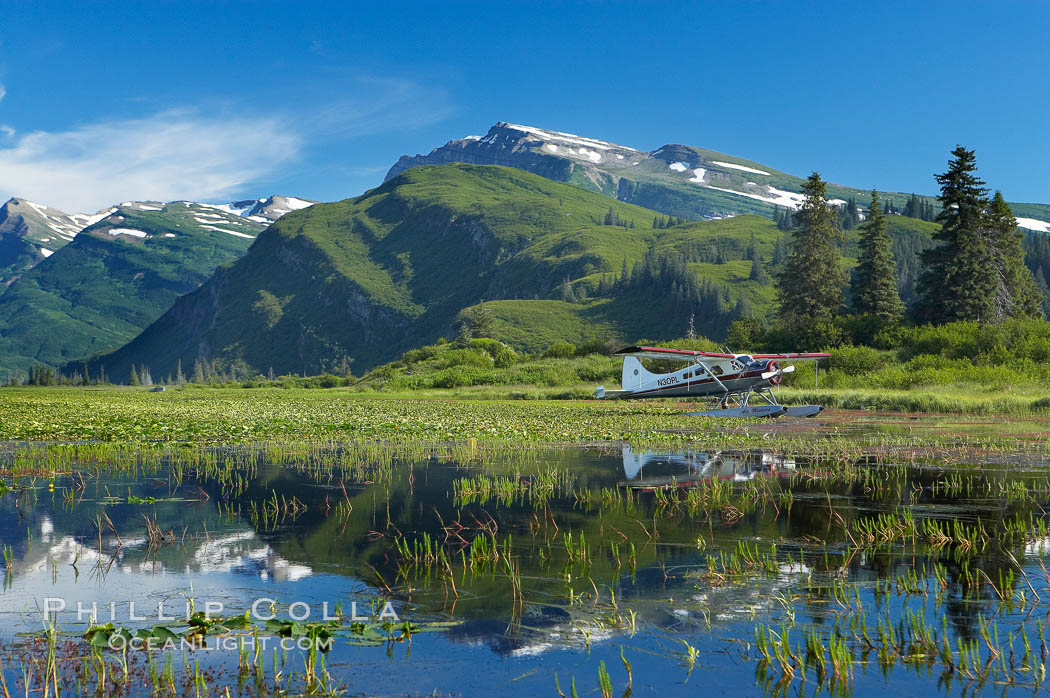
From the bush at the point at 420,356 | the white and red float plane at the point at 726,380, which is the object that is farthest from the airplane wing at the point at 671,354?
the bush at the point at 420,356

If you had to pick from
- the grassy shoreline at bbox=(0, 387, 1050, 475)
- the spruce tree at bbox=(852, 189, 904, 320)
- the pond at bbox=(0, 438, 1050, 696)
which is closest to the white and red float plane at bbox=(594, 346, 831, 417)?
the grassy shoreline at bbox=(0, 387, 1050, 475)

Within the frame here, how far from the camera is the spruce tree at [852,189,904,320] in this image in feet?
222

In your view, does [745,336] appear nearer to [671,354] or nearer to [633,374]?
[633,374]

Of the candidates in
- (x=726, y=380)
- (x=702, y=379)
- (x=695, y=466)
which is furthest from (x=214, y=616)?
(x=702, y=379)

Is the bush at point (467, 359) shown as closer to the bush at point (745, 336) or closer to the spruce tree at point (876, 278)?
the bush at point (745, 336)

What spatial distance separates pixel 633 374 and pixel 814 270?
114 feet

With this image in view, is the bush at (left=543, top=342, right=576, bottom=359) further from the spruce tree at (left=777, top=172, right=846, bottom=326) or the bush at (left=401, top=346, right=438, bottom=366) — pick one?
the spruce tree at (left=777, top=172, right=846, bottom=326)

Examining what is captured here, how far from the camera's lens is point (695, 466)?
1758 cm

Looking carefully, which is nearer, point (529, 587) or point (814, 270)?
point (529, 587)

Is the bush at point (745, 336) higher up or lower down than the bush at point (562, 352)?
higher up

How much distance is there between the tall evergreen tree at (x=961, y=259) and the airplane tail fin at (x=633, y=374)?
1257 inches

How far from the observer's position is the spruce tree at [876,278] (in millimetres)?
67625

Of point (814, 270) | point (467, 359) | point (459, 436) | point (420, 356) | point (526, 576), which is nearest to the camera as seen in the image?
point (526, 576)

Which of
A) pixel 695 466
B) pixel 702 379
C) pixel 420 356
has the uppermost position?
pixel 420 356
